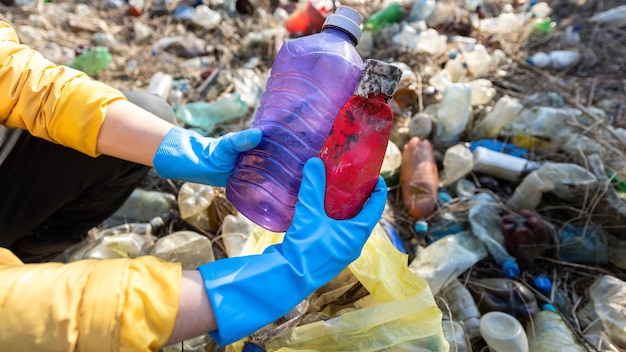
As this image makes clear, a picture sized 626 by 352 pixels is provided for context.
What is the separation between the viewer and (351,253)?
106 centimetres

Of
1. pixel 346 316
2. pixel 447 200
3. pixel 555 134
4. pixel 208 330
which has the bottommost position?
pixel 447 200

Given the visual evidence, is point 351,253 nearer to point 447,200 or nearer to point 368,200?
point 368,200

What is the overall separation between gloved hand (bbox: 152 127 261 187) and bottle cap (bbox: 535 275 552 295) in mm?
1347

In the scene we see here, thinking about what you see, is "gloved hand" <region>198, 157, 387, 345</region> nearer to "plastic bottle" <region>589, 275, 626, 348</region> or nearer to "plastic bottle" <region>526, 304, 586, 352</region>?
"plastic bottle" <region>526, 304, 586, 352</region>

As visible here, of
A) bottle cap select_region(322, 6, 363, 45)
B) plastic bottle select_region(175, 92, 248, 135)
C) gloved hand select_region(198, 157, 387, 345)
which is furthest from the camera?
plastic bottle select_region(175, 92, 248, 135)

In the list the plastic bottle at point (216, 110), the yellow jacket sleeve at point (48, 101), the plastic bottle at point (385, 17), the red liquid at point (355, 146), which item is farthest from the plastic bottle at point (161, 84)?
the red liquid at point (355, 146)

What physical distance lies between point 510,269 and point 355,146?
3.79ft

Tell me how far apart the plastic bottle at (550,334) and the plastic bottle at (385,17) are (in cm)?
285

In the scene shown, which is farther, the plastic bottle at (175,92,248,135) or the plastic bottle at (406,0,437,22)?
the plastic bottle at (406,0,437,22)

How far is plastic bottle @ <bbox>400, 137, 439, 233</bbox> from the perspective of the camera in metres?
2.12

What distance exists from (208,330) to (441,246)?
4.05 ft

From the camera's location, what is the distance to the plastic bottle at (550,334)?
1.51 metres

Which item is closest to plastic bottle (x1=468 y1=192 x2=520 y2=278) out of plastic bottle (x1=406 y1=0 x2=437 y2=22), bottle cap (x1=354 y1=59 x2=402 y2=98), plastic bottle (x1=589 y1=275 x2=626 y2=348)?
plastic bottle (x1=589 y1=275 x2=626 y2=348)

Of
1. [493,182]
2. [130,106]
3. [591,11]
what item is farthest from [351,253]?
[591,11]
